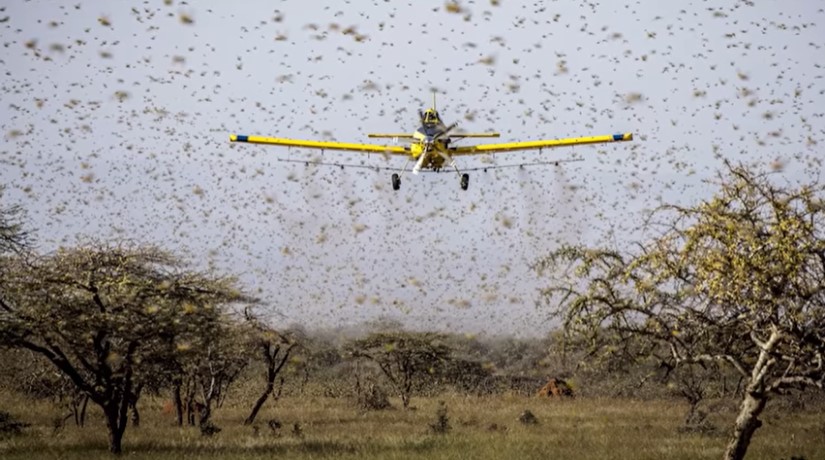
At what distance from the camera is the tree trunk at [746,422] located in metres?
18.3

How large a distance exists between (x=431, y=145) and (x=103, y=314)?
1488 cm

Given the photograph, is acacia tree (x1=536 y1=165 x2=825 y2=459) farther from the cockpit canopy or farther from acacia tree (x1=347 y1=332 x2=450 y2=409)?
acacia tree (x1=347 y1=332 x2=450 y2=409)

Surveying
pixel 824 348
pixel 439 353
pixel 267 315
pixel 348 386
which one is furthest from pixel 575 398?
pixel 824 348

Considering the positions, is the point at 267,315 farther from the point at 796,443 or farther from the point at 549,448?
the point at 796,443

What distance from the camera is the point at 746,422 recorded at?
61.1ft

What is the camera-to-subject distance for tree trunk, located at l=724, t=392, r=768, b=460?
18.3 metres

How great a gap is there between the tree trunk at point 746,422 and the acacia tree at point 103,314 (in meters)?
16.4

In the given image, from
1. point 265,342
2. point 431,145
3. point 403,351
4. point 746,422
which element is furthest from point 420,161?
point 403,351

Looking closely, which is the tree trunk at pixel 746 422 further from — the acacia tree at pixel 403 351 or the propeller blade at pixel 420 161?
the acacia tree at pixel 403 351

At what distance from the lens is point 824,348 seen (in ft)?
54.3

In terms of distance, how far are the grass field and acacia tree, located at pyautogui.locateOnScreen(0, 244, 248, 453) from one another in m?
2.67

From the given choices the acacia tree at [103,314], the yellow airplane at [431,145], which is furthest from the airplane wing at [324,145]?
the acacia tree at [103,314]

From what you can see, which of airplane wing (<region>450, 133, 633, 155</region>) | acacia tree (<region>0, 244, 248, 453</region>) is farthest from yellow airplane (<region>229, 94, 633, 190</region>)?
acacia tree (<region>0, 244, 248, 453</region>)

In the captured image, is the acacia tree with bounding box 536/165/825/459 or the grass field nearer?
the acacia tree with bounding box 536/165/825/459
